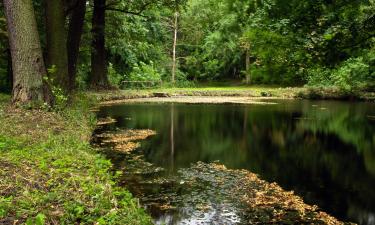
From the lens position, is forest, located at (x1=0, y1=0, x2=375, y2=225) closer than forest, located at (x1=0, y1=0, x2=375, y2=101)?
Yes

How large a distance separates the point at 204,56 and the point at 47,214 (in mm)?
45497

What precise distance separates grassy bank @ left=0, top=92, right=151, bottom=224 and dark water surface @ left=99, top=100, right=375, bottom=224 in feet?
8.13

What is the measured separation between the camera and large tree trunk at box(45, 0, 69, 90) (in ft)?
45.7

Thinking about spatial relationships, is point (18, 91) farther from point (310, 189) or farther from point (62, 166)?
point (310, 189)

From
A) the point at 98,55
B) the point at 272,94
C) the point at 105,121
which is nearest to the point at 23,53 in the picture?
the point at 105,121

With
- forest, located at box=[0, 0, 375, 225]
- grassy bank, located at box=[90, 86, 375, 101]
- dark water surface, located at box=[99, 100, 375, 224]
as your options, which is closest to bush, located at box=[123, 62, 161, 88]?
grassy bank, located at box=[90, 86, 375, 101]

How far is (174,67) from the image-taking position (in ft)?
152

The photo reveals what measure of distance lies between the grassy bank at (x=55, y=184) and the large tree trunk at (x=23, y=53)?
264 cm

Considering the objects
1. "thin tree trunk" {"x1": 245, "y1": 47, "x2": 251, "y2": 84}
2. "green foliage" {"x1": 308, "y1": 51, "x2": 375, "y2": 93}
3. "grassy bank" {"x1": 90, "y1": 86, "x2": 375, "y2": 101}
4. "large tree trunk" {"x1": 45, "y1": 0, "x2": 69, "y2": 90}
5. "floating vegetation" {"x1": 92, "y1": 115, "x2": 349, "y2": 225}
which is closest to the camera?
"floating vegetation" {"x1": 92, "y1": 115, "x2": 349, "y2": 225}

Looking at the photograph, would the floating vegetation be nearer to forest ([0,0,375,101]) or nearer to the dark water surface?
the dark water surface

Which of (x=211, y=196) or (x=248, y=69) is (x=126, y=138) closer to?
(x=211, y=196)

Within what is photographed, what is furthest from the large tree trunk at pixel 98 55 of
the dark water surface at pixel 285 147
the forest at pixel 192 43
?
the dark water surface at pixel 285 147

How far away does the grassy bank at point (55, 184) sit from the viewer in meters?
4.26

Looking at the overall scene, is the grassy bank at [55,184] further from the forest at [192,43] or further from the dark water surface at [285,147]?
the forest at [192,43]
